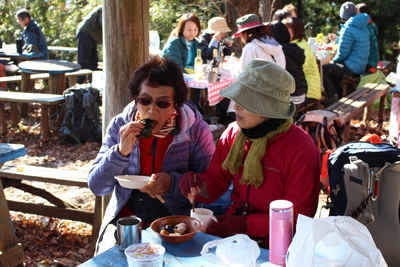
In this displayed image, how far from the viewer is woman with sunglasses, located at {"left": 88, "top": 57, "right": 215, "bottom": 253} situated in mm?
2295

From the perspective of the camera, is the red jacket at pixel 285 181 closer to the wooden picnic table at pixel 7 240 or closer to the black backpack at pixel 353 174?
the black backpack at pixel 353 174

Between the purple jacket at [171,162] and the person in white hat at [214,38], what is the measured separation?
189 inches

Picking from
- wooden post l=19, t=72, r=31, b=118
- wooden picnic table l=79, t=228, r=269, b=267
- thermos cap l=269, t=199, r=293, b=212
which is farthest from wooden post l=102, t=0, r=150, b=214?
wooden post l=19, t=72, r=31, b=118

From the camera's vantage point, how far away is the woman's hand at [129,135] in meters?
2.14

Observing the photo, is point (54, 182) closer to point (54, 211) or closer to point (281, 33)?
point (54, 211)

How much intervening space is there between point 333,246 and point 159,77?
1450 mm

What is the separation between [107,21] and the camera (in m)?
2.88

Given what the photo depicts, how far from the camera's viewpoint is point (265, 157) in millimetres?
2084

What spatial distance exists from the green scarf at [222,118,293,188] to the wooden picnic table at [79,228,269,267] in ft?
1.37

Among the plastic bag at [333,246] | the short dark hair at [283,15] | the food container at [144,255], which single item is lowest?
the food container at [144,255]

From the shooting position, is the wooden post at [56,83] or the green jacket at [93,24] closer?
the wooden post at [56,83]

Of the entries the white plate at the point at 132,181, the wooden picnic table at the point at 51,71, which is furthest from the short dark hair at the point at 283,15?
the white plate at the point at 132,181

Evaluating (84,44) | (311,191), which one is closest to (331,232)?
(311,191)

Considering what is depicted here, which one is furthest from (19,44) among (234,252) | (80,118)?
(234,252)
